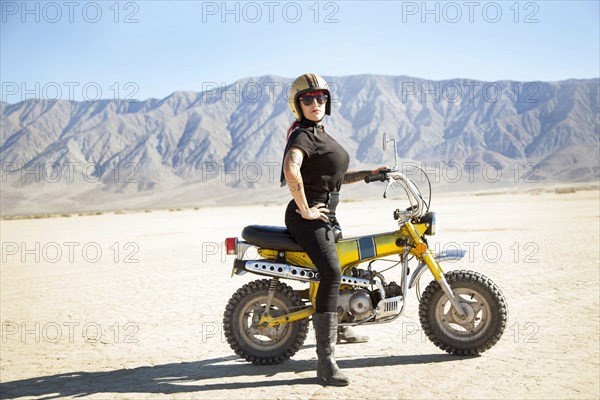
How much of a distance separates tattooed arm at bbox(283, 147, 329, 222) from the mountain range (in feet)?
359

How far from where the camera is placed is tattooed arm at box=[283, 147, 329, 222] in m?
4.60

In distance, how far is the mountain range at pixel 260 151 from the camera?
128750mm

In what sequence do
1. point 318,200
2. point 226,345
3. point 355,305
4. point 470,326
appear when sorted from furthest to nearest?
point 226,345 < point 470,326 < point 355,305 < point 318,200

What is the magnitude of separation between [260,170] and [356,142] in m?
45.6

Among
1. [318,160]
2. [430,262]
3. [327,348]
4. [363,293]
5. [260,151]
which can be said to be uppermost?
[260,151]

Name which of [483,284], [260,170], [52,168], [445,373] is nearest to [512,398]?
[445,373]

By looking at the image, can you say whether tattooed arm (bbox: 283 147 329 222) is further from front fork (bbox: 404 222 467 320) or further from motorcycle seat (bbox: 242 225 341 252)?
front fork (bbox: 404 222 467 320)

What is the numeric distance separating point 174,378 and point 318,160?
8.19 ft

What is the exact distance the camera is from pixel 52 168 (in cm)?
15500

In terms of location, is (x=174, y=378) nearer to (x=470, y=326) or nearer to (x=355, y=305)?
(x=355, y=305)

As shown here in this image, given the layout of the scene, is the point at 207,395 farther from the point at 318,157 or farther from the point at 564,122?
the point at 564,122

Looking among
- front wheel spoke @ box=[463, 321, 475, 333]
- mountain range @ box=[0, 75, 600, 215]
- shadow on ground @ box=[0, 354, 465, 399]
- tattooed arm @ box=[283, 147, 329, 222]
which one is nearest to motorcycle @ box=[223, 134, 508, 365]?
front wheel spoke @ box=[463, 321, 475, 333]

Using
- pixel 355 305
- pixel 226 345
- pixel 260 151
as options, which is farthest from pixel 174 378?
pixel 260 151

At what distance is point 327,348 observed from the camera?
482 centimetres
